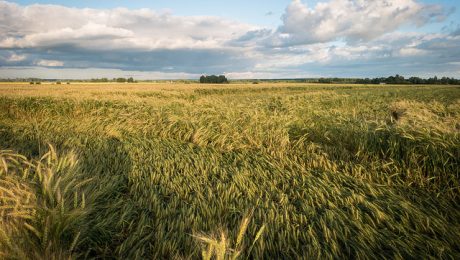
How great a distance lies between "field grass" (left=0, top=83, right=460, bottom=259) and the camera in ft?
8.59

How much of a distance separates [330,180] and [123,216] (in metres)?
2.96

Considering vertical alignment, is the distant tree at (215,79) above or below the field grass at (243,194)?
above

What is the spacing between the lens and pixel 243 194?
3904 mm

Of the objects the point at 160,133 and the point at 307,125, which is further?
the point at 160,133

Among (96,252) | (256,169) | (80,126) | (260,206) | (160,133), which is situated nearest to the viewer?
(96,252)

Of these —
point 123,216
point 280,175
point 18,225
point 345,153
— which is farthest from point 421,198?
point 18,225

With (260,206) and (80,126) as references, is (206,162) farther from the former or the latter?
(80,126)

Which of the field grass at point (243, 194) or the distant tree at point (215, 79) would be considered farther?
the distant tree at point (215, 79)

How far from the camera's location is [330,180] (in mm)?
4156

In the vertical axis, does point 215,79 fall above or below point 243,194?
above

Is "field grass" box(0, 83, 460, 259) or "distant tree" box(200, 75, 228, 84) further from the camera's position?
"distant tree" box(200, 75, 228, 84)

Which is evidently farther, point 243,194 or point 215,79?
point 215,79

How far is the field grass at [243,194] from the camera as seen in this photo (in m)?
2.62

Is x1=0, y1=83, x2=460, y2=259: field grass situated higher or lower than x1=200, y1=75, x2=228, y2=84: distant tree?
lower
